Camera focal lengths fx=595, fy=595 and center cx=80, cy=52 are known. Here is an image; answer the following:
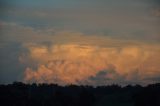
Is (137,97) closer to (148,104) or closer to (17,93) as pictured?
(148,104)

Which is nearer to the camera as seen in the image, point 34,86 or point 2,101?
point 2,101

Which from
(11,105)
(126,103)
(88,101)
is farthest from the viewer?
(126,103)

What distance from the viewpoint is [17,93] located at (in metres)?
86.3

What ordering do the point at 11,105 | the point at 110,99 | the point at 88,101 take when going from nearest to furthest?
the point at 11,105 → the point at 88,101 → the point at 110,99

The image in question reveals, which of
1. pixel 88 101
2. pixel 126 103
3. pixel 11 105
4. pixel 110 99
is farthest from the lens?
pixel 110 99

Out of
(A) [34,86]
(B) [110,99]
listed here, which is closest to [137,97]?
(B) [110,99]

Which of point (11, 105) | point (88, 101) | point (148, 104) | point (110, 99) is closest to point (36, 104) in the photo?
point (11, 105)

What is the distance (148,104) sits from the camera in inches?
3103

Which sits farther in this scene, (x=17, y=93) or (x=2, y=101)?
(x=17, y=93)

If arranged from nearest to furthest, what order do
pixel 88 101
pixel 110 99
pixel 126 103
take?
pixel 88 101, pixel 126 103, pixel 110 99

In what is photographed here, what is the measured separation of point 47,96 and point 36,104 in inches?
396

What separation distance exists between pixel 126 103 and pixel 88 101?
9693mm

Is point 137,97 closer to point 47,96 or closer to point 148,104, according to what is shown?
point 148,104

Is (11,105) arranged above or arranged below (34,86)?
below
